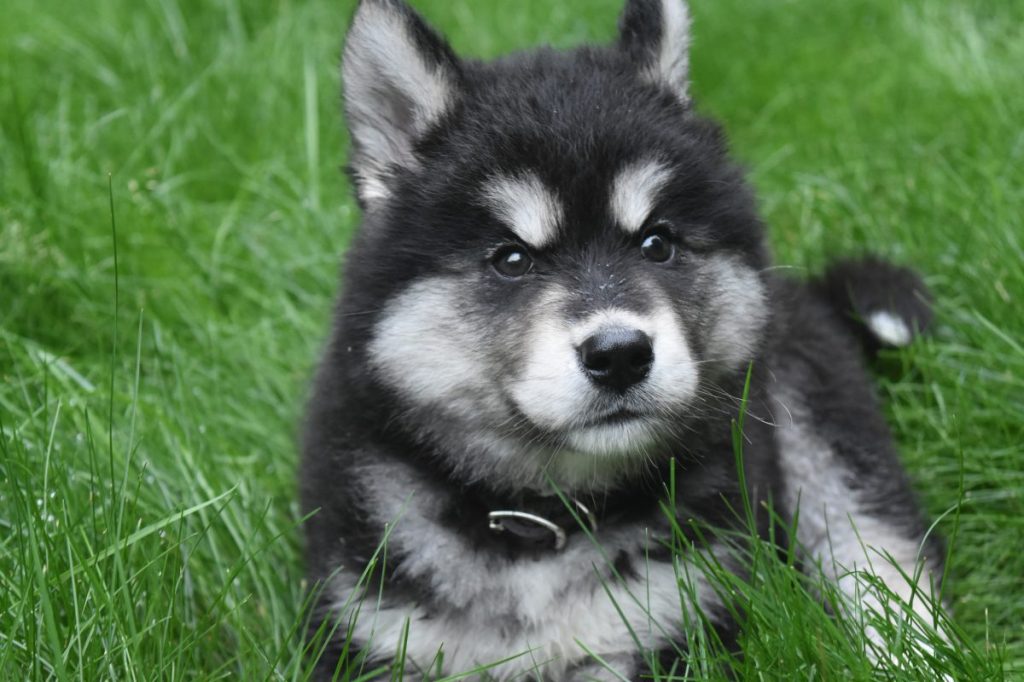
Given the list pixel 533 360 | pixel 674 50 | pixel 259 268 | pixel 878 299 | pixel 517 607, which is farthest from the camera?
pixel 259 268

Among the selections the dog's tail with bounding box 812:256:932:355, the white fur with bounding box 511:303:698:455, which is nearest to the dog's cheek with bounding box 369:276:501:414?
the white fur with bounding box 511:303:698:455

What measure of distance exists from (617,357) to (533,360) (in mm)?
225

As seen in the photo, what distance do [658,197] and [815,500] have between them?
5.11ft

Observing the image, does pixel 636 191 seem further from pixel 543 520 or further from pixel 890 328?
pixel 890 328

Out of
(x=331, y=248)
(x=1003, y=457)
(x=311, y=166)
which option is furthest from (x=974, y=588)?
Result: (x=311, y=166)

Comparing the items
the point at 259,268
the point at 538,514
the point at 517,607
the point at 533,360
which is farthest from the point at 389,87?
the point at 259,268

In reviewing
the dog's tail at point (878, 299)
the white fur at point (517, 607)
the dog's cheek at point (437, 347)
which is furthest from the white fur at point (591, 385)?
the dog's tail at point (878, 299)

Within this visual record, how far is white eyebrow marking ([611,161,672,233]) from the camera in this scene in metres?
3.11

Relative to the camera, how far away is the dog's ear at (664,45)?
3.42 metres

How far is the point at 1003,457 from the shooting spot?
161 inches

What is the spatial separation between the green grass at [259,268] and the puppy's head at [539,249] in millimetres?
569

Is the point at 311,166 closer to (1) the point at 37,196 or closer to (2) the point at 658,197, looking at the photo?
(1) the point at 37,196

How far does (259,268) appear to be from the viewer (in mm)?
5254

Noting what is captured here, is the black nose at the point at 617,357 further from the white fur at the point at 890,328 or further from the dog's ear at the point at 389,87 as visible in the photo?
the white fur at the point at 890,328
